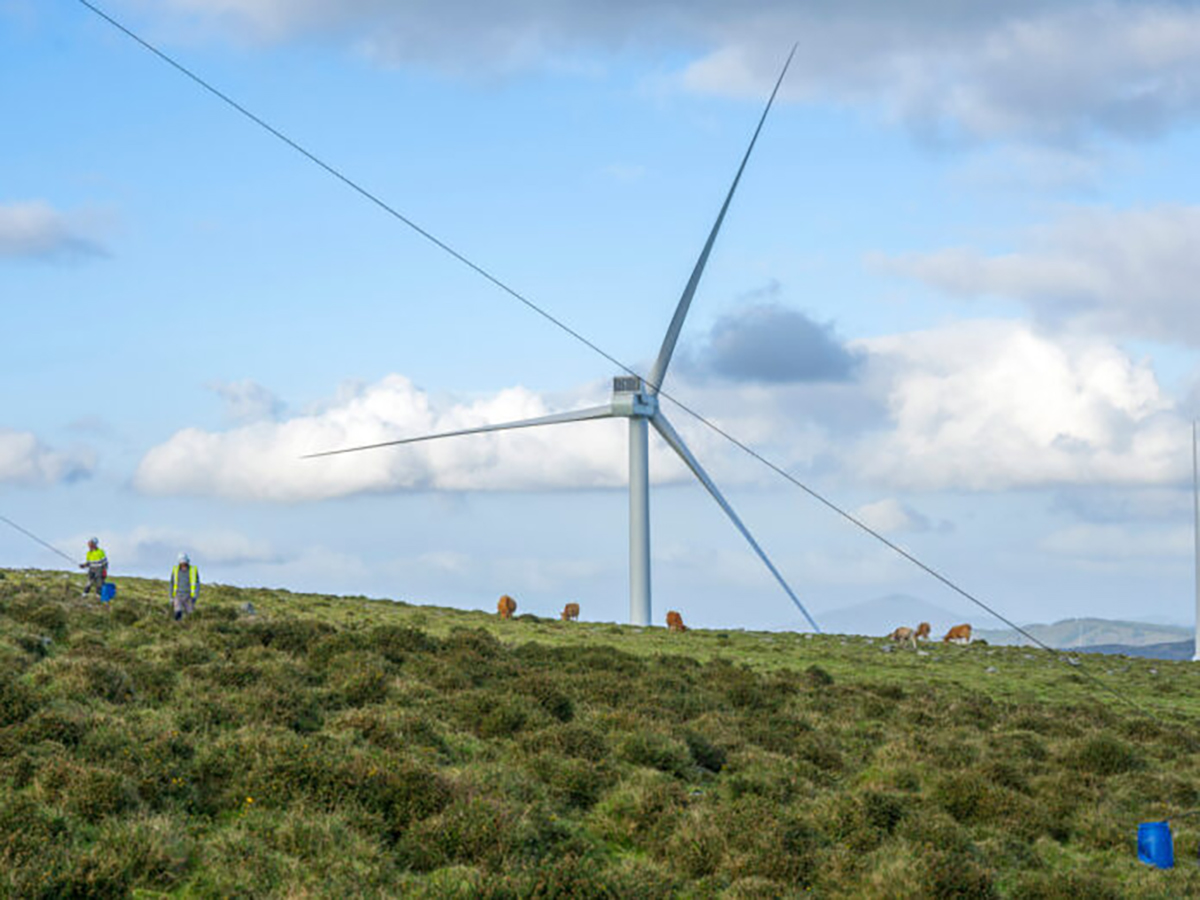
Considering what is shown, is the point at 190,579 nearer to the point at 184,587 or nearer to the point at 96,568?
the point at 184,587

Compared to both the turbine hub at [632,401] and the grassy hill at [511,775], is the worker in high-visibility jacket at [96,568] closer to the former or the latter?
the grassy hill at [511,775]

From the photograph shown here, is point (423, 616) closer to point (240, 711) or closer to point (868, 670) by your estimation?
point (868, 670)

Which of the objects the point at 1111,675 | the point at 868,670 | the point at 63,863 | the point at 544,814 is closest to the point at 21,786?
the point at 63,863

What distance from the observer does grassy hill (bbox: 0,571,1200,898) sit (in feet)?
48.3

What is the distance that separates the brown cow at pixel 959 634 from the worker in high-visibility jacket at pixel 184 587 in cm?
3617

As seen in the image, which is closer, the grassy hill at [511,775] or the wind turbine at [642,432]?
the grassy hill at [511,775]

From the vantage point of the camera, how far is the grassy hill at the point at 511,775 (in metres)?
14.7

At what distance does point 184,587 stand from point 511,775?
17.2 meters

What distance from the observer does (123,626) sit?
29.5m

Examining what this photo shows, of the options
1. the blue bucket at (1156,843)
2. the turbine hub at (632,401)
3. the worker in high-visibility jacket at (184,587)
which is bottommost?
the blue bucket at (1156,843)

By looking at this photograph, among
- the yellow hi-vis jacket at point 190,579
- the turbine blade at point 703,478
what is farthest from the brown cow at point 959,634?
the yellow hi-vis jacket at point 190,579

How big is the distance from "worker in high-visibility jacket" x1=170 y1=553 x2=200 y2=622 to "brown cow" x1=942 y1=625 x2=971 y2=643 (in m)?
36.2

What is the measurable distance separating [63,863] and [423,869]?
4.19 meters

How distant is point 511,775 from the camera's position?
18703 millimetres
